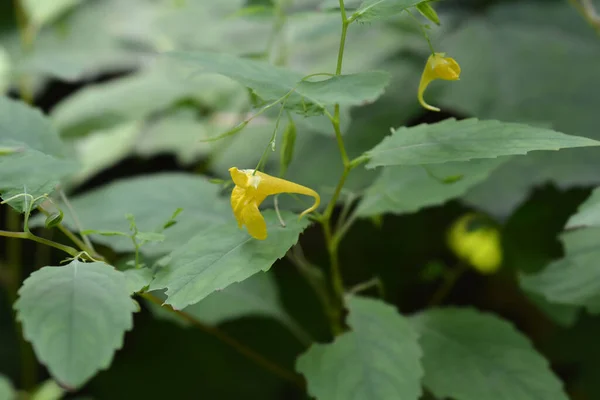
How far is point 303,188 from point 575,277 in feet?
1.12

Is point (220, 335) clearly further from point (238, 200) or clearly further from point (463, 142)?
point (463, 142)

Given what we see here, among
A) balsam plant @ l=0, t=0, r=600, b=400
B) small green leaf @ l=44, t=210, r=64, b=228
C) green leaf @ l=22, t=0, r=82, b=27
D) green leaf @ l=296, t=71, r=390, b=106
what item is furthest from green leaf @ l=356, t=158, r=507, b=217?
green leaf @ l=22, t=0, r=82, b=27

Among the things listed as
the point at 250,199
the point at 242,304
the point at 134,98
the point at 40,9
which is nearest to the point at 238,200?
the point at 250,199

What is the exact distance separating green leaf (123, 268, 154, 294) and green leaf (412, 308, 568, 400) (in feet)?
1.02

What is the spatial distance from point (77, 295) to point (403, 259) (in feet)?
2.80

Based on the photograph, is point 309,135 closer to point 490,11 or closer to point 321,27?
point 321,27

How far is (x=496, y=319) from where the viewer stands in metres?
0.65

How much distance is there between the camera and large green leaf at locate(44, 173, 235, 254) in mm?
625

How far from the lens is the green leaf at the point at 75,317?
13.3 inches

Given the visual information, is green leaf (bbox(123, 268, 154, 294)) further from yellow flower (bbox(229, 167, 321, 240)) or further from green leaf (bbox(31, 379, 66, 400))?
green leaf (bbox(31, 379, 66, 400))

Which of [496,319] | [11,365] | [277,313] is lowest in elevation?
[11,365]

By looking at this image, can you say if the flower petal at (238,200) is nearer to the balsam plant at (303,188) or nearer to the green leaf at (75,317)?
the balsam plant at (303,188)

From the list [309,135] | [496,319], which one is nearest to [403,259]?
[309,135]

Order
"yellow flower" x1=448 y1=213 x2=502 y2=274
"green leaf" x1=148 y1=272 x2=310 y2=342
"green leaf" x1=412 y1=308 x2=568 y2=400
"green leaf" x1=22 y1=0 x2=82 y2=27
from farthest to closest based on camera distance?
"green leaf" x1=22 y1=0 x2=82 y2=27 < "yellow flower" x1=448 y1=213 x2=502 y2=274 < "green leaf" x1=148 y1=272 x2=310 y2=342 < "green leaf" x1=412 y1=308 x2=568 y2=400
